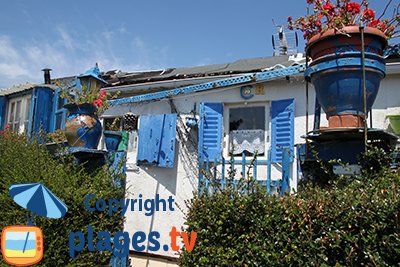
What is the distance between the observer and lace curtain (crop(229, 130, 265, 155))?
21.8ft

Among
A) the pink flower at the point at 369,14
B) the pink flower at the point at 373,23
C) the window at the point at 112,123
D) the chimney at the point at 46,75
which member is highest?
the chimney at the point at 46,75

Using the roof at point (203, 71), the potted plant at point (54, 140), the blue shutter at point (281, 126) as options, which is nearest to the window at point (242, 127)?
the blue shutter at point (281, 126)

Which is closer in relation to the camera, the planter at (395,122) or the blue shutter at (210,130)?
the planter at (395,122)

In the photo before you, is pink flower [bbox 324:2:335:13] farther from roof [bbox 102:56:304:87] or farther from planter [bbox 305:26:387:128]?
roof [bbox 102:56:304:87]

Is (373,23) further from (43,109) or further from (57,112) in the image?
(43,109)

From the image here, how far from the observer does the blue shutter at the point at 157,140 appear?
679cm

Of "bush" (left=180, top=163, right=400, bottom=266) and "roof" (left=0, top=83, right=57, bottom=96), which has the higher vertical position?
"roof" (left=0, top=83, right=57, bottom=96)

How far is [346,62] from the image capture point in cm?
317

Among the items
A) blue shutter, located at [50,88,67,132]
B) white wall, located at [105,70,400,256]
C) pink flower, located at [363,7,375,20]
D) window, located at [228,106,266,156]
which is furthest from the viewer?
blue shutter, located at [50,88,67,132]

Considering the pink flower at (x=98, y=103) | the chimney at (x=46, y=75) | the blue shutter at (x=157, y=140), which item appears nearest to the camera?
the pink flower at (x=98, y=103)

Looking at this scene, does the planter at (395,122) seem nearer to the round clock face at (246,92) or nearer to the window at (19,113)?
the round clock face at (246,92)

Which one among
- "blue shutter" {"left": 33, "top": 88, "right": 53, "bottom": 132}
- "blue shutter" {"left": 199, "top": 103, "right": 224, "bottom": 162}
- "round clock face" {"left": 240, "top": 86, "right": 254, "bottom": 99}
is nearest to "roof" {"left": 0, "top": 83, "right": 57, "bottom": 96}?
"blue shutter" {"left": 33, "top": 88, "right": 53, "bottom": 132}

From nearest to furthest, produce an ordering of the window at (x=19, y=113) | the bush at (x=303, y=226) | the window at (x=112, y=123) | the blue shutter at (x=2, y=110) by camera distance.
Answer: the bush at (x=303, y=226), the window at (x=112, y=123), the window at (x=19, y=113), the blue shutter at (x=2, y=110)

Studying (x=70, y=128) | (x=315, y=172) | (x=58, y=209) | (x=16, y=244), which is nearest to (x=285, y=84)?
(x=315, y=172)
